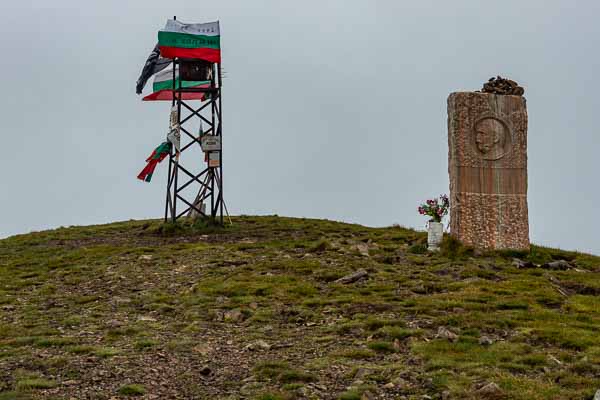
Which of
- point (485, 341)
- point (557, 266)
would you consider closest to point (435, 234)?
point (557, 266)

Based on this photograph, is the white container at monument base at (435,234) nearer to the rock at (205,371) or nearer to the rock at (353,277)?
the rock at (353,277)

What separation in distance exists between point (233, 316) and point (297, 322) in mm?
1271

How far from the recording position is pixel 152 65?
93.2ft

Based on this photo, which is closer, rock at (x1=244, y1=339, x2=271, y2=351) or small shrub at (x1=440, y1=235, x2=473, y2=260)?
rock at (x1=244, y1=339, x2=271, y2=351)

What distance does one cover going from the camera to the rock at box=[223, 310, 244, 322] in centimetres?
1492

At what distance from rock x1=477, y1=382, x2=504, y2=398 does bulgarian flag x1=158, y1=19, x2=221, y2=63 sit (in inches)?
762

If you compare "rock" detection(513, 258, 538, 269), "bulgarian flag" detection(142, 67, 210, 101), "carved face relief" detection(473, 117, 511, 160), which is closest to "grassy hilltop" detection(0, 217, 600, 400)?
"rock" detection(513, 258, 538, 269)

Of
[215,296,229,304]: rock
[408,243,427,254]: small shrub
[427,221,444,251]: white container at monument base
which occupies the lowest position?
[215,296,229,304]: rock

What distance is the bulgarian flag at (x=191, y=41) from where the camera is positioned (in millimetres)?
27031

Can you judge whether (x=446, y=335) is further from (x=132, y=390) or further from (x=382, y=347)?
(x=132, y=390)

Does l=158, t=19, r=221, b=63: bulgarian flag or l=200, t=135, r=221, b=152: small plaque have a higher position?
l=158, t=19, r=221, b=63: bulgarian flag

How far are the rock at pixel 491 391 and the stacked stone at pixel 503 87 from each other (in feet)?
46.2

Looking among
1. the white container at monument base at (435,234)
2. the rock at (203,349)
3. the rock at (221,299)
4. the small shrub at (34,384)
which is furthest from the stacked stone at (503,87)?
the small shrub at (34,384)

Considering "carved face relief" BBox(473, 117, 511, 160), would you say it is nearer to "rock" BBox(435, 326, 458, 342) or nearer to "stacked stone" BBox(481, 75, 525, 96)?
"stacked stone" BBox(481, 75, 525, 96)
